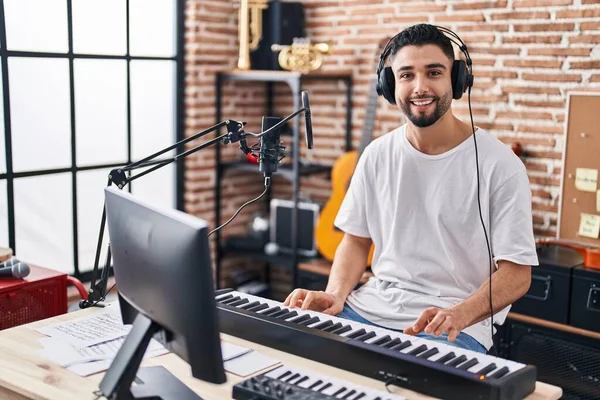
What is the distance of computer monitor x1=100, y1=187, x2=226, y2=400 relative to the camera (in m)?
1.45

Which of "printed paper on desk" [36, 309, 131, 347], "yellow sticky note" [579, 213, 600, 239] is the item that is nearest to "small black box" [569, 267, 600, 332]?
"yellow sticky note" [579, 213, 600, 239]

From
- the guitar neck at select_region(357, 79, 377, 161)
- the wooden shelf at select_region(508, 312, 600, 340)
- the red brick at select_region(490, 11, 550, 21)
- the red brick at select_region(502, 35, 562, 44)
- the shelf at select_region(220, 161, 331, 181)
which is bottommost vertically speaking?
the wooden shelf at select_region(508, 312, 600, 340)

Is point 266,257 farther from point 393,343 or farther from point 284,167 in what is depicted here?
point 393,343

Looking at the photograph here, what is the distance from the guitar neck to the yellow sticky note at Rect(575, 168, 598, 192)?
3.43 feet

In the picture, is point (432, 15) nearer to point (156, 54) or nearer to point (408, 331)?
point (156, 54)

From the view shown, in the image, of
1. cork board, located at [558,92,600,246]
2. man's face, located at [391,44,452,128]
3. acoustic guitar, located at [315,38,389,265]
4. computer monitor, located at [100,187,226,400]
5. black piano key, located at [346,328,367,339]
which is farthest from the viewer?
acoustic guitar, located at [315,38,389,265]

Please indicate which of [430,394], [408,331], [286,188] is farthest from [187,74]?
[430,394]

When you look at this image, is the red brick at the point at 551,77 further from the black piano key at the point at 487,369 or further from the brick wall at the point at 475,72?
the black piano key at the point at 487,369

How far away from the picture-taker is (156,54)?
414cm

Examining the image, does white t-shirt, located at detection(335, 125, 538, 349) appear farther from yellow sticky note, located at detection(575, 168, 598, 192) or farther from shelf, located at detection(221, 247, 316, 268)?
shelf, located at detection(221, 247, 316, 268)

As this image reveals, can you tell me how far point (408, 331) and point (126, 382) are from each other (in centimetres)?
77

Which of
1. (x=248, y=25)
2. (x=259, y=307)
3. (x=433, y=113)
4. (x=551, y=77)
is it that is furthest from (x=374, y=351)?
(x=248, y=25)

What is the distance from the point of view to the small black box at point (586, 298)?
316 cm

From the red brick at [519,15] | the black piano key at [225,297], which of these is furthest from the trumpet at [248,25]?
the black piano key at [225,297]
